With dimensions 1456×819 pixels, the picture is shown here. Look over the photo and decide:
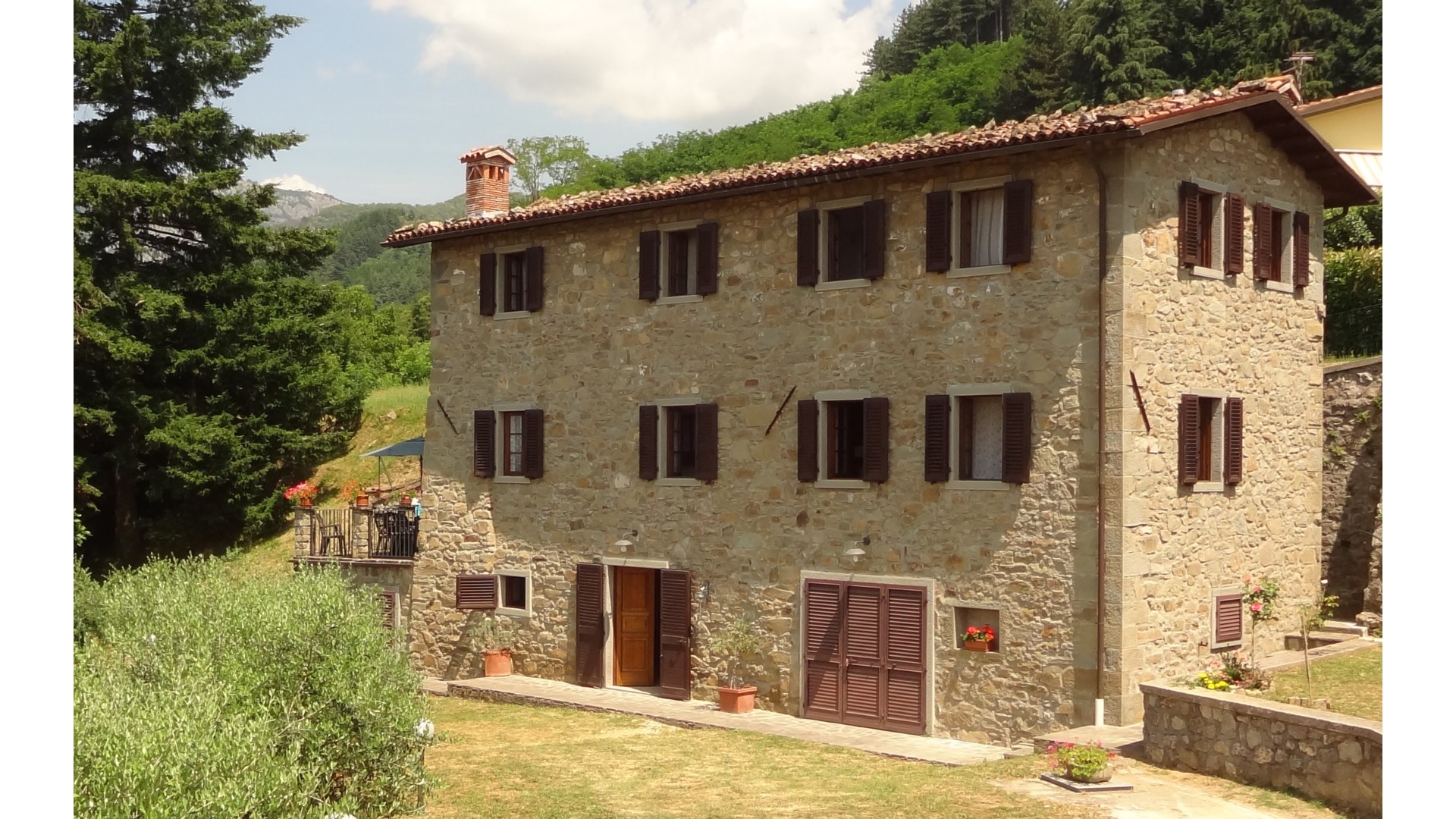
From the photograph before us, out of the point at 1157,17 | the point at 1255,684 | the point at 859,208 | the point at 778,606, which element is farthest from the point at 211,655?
the point at 1157,17

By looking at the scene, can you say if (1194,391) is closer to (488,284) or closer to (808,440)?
(808,440)

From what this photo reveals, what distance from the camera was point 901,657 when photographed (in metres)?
16.1

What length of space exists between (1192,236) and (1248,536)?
3774 millimetres

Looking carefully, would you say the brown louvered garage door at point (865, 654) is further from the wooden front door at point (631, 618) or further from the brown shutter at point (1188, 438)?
the brown shutter at point (1188, 438)

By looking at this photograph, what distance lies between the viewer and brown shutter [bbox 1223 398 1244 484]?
16.0 meters

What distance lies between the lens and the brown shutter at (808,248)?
16.8 meters

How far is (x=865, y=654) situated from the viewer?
1638cm

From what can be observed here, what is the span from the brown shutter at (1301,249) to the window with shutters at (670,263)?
7556 mm

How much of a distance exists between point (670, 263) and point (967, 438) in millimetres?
5017

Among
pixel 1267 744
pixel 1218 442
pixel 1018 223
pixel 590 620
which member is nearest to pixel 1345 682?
pixel 1218 442

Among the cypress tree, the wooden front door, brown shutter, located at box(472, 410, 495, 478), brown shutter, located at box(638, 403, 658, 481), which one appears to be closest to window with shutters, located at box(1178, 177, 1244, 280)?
brown shutter, located at box(638, 403, 658, 481)

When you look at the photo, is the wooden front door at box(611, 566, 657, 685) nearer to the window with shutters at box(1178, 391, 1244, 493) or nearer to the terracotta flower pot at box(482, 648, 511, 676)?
the terracotta flower pot at box(482, 648, 511, 676)

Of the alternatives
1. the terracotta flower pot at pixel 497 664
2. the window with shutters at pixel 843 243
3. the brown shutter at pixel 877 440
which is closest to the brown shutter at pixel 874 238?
the window with shutters at pixel 843 243
